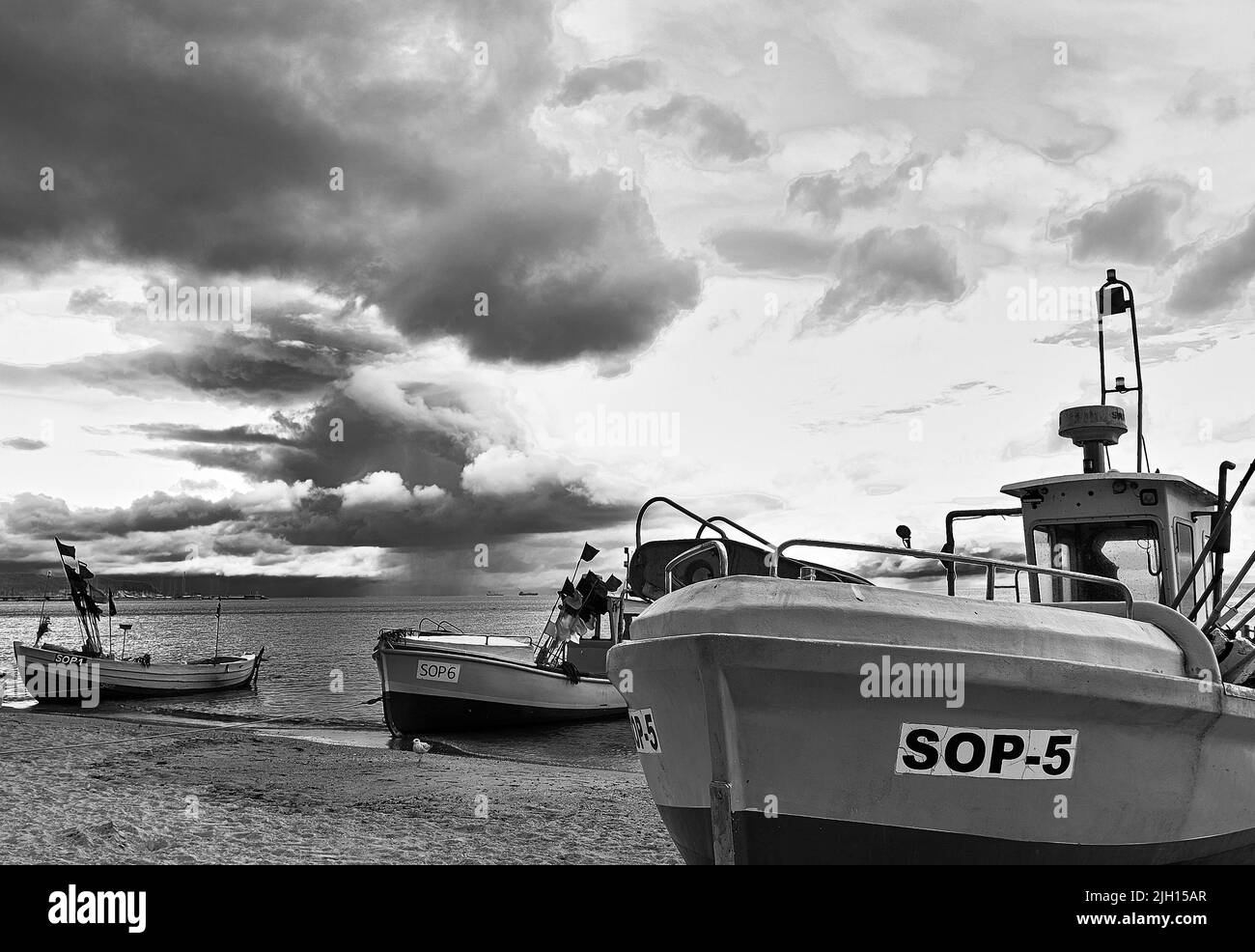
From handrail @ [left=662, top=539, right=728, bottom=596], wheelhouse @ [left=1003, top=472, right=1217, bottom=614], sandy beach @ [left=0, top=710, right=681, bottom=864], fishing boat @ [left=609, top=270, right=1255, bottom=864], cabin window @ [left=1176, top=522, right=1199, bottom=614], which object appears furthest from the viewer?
sandy beach @ [left=0, top=710, right=681, bottom=864]

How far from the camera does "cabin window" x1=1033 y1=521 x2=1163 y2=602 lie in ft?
26.1

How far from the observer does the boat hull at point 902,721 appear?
529 centimetres

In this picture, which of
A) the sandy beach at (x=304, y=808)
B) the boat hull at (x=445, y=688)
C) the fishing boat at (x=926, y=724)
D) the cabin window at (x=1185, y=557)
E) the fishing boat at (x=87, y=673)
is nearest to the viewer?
the fishing boat at (x=926, y=724)

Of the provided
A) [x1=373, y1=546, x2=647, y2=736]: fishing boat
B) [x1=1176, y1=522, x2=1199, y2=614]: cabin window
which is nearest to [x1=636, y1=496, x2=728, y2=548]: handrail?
[x1=1176, y1=522, x2=1199, y2=614]: cabin window

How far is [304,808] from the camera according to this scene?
467 inches

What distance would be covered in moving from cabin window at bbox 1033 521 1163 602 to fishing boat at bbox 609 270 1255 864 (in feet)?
6.41

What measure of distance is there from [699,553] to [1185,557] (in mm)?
4290

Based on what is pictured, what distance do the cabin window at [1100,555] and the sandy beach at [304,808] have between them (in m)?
4.45

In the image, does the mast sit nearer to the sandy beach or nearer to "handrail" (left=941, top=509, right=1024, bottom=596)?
the sandy beach

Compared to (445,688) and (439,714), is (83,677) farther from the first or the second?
(445,688)

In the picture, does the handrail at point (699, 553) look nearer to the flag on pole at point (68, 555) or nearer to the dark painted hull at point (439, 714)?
the dark painted hull at point (439, 714)

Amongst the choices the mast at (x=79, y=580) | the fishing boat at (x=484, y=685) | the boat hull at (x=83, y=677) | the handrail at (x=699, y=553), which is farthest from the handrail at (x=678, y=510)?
the boat hull at (x=83, y=677)

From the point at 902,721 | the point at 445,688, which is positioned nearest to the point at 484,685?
the point at 445,688
